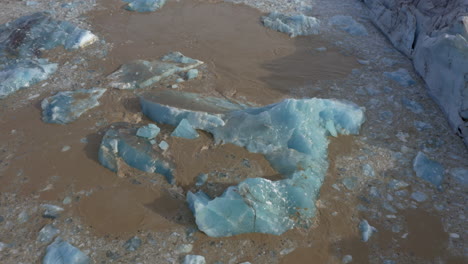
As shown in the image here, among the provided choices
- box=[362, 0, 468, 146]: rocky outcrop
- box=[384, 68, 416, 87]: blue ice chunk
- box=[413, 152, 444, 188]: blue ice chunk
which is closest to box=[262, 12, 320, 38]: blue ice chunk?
box=[362, 0, 468, 146]: rocky outcrop

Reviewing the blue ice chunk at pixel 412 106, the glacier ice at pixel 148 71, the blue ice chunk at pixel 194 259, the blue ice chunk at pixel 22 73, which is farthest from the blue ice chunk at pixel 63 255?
the blue ice chunk at pixel 412 106

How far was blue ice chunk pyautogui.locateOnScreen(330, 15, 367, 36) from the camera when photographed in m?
6.04

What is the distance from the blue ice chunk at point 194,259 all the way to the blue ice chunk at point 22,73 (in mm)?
3364

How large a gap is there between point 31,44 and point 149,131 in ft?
10.2

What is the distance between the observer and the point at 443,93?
4293 mm

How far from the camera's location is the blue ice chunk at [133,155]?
11.1ft

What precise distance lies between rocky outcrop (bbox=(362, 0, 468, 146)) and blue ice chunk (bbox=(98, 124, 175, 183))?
126 inches

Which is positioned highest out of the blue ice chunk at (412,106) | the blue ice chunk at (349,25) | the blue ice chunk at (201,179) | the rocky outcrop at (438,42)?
the rocky outcrop at (438,42)

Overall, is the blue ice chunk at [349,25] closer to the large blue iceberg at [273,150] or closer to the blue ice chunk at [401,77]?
the blue ice chunk at [401,77]

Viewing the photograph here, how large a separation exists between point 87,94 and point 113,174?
4.80 feet

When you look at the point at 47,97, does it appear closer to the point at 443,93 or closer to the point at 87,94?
the point at 87,94

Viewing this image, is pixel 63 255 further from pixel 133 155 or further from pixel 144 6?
pixel 144 6

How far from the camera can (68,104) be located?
412 centimetres

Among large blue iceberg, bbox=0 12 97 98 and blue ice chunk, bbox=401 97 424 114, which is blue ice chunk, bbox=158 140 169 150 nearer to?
large blue iceberg, bbox=0 12 97 98
